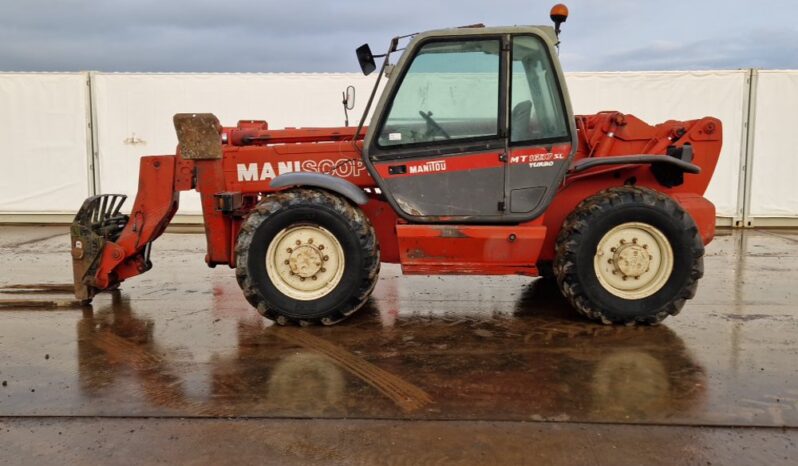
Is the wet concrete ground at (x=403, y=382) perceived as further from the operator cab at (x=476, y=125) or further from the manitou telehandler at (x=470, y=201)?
the operator cab at (x=476, y=125)

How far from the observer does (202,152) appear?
5312 mm

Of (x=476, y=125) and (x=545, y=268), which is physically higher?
(x=476, y=125)

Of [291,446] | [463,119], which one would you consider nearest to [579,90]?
[463,119]

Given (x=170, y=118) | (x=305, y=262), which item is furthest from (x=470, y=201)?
(x=170, y=118)

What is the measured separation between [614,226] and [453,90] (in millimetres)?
1622

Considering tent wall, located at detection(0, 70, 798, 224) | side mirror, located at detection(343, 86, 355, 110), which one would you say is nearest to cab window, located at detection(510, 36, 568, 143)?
side mirror, located at detection(343, 86, 355, 110)

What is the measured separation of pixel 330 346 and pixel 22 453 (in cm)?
204

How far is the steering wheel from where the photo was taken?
16.3ft

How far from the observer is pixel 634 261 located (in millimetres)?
4941

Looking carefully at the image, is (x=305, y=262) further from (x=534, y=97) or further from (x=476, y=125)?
(x=534, y=97)

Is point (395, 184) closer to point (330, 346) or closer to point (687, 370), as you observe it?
point (330, 346)

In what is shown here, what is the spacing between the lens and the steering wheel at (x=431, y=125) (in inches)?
195

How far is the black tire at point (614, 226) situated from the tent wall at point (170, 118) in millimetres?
7351

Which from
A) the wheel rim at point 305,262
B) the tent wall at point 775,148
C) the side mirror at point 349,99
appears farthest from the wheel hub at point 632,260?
the tent wall at point 775,148
